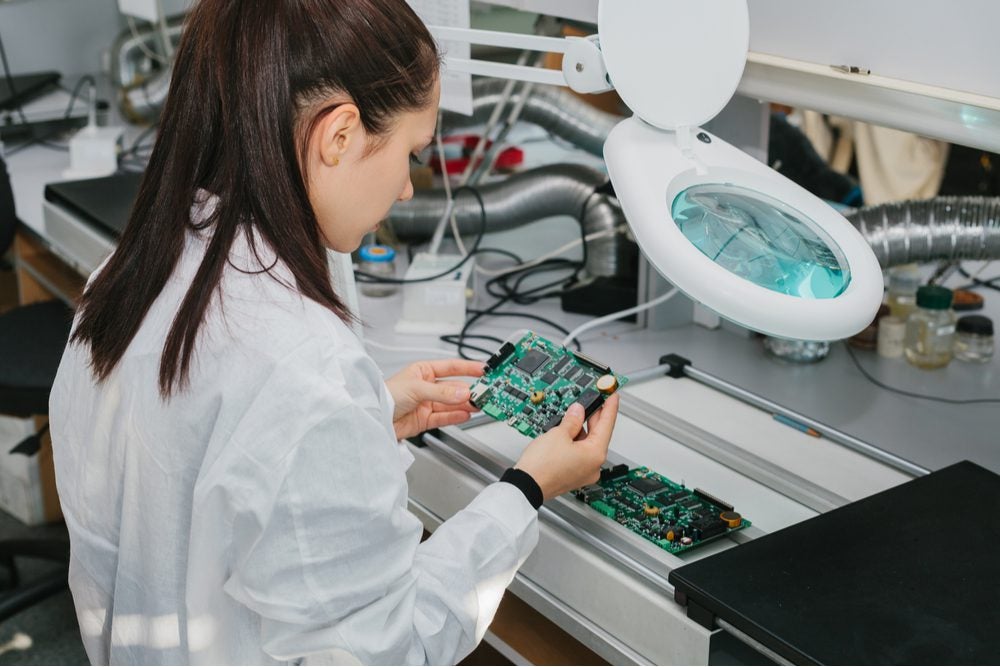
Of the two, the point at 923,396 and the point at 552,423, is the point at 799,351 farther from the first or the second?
the point at 552,423

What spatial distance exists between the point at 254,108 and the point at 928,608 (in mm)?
680

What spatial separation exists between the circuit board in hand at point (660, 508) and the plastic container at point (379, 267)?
0.74 metres

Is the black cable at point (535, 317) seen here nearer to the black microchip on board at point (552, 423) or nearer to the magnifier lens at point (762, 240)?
the black microchip on board at point (552, 423)

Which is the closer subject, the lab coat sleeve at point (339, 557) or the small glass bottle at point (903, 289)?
the lab coat sleeve at point (339, 557)

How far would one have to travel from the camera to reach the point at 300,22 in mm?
871

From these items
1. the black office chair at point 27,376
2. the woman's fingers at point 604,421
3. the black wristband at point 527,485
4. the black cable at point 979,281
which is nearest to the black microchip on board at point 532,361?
the woman's fingers at point 604,421

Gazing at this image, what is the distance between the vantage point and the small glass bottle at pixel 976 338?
5.20 ft

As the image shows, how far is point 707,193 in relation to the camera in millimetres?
1108

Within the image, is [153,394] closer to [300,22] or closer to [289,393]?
[289,393]

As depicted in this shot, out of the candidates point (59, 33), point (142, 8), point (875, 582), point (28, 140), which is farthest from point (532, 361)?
point (59, 33)

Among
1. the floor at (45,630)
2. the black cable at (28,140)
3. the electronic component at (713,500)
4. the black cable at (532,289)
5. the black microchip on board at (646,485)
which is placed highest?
the black cable at (28,140)

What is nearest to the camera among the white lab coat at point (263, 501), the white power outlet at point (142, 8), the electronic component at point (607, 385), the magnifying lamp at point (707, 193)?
the white lab coat at point (263, 501)

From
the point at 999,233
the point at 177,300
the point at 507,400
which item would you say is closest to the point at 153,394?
the point at 177,300

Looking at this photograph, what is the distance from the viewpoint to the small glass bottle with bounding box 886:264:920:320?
1644 millimetres
